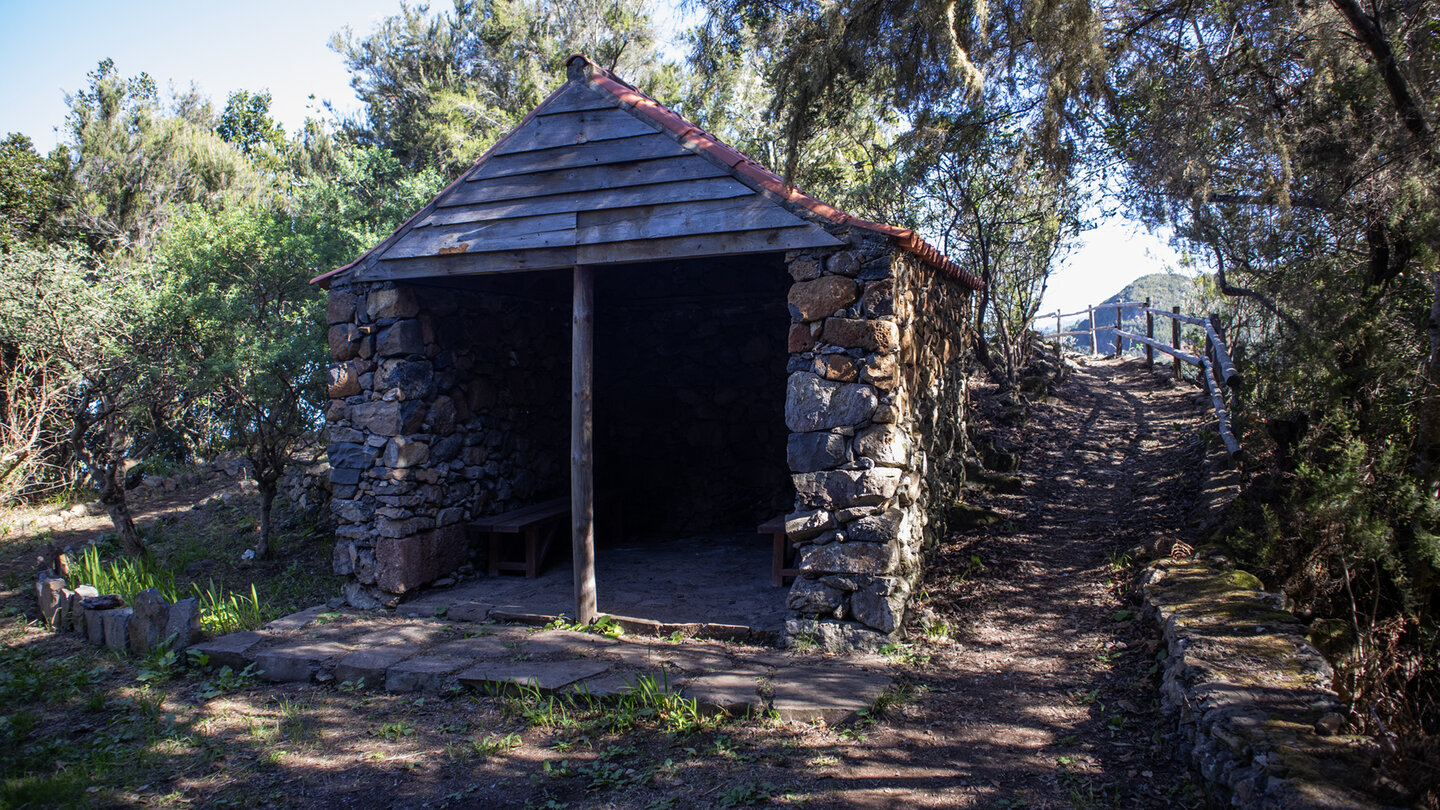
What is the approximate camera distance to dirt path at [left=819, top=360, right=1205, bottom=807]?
329 cm

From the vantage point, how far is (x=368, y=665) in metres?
4.88

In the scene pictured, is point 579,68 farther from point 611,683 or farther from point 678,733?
point 678,733

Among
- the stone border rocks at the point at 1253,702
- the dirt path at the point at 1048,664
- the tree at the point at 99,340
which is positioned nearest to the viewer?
the stone border rocks at the point at 1253,702

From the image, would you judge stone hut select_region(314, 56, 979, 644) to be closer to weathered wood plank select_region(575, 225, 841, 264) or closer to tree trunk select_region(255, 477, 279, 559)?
weathered wood plank select_region(575, 225, 841, 264)

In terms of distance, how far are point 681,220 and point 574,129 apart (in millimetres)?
1203

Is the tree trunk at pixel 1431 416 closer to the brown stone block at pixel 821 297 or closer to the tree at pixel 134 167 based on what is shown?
the brown stone block at pixel 821 297

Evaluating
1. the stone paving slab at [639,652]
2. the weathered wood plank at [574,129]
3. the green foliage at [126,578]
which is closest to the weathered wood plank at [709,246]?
the weathered wood plank at [574,129]

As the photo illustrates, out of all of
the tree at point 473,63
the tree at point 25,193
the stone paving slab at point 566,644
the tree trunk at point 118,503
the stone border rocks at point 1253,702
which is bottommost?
the stone paving slab at point 566,644

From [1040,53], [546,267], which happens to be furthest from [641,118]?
[1040,53]

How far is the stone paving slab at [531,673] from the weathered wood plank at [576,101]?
149 inches

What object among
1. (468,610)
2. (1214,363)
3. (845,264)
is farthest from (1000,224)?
(468,610)

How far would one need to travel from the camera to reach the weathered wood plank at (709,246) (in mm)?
5047

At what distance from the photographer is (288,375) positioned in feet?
26.2

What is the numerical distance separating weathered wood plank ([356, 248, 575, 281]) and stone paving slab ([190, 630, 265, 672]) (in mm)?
2767
